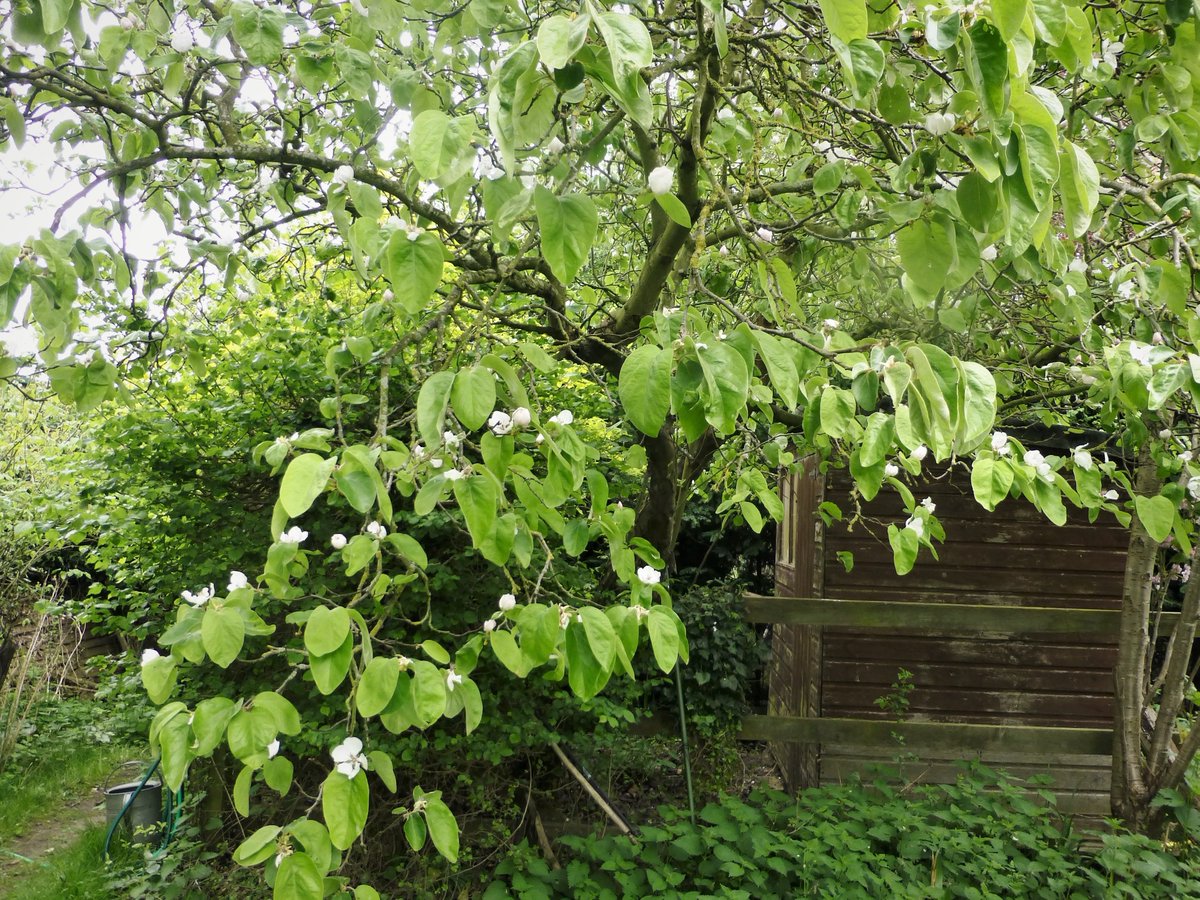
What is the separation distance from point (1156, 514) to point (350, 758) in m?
1.76

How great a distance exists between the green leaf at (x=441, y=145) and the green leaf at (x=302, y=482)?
16.8 inches

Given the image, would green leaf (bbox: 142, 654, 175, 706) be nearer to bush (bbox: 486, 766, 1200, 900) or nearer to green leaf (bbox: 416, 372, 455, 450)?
green leaf (bbox: 416, 372, 455, 450)

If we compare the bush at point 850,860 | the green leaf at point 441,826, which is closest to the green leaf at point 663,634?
→ the green leaf at point 441,826

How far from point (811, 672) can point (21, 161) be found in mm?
4813

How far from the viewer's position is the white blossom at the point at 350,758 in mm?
1245

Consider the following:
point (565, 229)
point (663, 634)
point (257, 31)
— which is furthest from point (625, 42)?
point (257, 31)

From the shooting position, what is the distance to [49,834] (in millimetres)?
4938

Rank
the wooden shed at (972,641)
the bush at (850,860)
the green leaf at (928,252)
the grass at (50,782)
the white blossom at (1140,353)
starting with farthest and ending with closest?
the grass at (50,782)
the wooden shed at (972,641)
the bush at (850,860)
the white blossom at (1140,353)
the green leaf at (928,252)

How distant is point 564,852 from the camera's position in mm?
3707

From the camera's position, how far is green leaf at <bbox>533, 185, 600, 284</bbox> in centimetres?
110

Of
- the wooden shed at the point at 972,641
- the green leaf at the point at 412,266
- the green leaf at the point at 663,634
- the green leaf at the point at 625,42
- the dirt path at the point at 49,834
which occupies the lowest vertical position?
the dirt path at the point at 49,834

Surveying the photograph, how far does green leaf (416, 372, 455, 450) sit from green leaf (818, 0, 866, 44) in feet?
2.24

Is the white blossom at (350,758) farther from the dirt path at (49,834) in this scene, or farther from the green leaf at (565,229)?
the dirt path at (49,834)

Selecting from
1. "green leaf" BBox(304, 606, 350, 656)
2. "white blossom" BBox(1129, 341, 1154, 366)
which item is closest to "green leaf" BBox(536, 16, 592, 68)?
"green leaf" BBox(304, 606, 350, 656)
